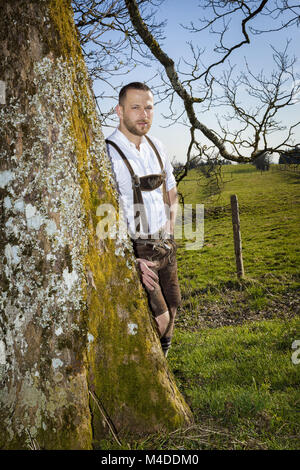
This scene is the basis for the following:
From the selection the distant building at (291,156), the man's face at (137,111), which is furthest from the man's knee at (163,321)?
the distant building at (291,156)

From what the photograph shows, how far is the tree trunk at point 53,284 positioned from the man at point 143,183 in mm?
682

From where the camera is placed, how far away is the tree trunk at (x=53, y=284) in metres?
1.83

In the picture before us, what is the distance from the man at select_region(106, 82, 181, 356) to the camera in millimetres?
2767

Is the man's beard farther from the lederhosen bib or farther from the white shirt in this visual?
the lederhosen bib

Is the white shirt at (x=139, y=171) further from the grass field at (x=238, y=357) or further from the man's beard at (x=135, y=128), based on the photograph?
the grass field at (x=238, y=357)

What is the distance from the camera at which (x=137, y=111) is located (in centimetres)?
288

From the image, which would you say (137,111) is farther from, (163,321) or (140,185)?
(163,321)

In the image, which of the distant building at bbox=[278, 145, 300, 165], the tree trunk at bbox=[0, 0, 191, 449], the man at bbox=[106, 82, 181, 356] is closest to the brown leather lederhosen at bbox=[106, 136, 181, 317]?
the man at bbox=[106, 82, 181, 356]

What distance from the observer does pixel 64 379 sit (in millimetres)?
1831

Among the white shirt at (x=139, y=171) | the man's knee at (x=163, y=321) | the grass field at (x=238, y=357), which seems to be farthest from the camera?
the man's knee at (x=163, y=321)

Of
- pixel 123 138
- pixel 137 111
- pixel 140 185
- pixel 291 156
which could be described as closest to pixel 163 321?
pixel 140 185

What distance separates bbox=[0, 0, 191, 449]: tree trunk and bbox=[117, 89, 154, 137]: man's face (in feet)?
2.78
